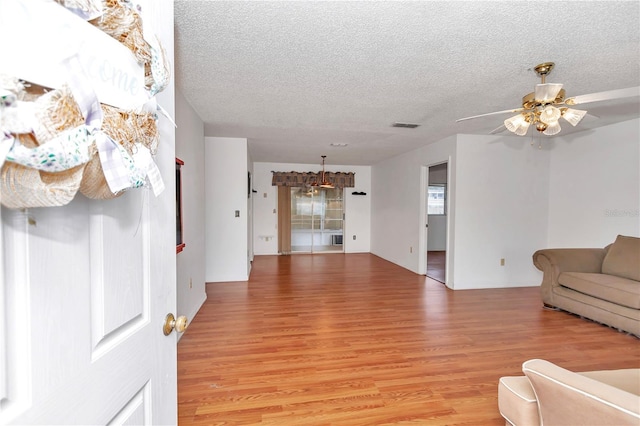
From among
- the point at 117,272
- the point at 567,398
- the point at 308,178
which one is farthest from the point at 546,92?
the point at 308,178

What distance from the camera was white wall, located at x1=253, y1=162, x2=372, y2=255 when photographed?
6934 mm

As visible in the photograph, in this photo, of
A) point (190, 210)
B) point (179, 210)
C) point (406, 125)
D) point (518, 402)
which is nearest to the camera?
point (518, 402)

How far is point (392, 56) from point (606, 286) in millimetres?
3174

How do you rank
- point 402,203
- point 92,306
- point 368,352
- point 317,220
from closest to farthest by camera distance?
point 92,306
point 368,352
point 402,203
point 317,220

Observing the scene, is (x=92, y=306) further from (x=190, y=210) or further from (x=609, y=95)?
(x=609, y=95)

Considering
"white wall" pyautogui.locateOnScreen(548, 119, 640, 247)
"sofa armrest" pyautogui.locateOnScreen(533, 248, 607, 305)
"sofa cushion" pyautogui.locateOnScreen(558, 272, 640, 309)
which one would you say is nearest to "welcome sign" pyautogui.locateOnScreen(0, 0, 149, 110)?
"sofa cushion" pyautogui.locateOnScreen(558, 272, 640, 309)

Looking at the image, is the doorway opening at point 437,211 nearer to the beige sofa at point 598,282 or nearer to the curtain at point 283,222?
the curtain at point 283,222

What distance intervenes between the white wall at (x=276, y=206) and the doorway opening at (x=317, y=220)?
9.0 inches

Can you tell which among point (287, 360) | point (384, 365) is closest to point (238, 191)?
point (287, 360)

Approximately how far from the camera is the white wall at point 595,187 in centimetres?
345

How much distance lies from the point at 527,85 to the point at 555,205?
2942mm

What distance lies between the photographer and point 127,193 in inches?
27.5

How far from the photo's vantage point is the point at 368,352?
2.40m

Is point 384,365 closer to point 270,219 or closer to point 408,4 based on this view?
point 408,4
